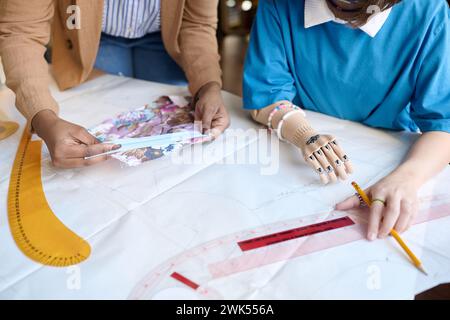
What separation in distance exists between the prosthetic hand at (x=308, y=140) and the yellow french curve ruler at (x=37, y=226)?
413mm

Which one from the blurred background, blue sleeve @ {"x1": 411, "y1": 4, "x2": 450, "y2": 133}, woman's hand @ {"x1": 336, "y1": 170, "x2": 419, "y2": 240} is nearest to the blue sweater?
blue sleeve @ {"x1": 411, "y1": 4, "x2": 450, "y2": 133}

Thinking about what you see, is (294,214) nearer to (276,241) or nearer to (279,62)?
(276,241)

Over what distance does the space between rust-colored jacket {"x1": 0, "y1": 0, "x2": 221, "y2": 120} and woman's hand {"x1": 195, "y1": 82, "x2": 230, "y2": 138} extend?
0.24ft

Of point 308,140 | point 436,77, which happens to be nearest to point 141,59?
point 308,140

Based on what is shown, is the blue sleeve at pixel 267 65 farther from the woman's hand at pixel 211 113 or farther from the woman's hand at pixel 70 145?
the woman's hand at pixel 70 145

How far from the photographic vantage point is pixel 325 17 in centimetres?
79

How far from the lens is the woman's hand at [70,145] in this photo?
28.6 inches

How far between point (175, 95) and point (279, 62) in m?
0.30

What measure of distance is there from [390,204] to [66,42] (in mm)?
915

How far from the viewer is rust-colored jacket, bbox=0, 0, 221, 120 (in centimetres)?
87

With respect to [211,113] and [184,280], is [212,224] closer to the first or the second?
[184,280]

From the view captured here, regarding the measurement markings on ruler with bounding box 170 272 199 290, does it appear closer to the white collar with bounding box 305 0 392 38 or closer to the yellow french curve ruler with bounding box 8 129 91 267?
the yellow french curve ruler with bounding box 8 129 91 267
